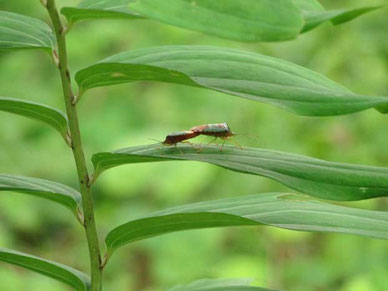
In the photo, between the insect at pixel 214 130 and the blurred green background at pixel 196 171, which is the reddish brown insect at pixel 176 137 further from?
the blurred green background at pixel 196 171

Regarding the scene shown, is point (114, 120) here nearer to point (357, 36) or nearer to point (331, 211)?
point (357, 36)

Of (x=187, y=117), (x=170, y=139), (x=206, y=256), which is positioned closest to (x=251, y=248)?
(x=206, y=256)

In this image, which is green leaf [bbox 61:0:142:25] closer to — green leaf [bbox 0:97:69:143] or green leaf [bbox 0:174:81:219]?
green leaf [bbox 0:97:69:143]

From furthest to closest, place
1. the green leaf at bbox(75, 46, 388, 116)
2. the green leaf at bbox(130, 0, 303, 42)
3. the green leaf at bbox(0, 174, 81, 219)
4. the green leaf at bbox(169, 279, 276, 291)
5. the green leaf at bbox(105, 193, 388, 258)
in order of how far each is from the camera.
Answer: the green leaf at bbox(169, 279, 276, 291) → the green leaf at bbox(0, 174, 81, 219) → the green leaf at bbox(105, 193, 388, 258) → the green leaf at bbox(75, 46, 388, 116) → the green leaf at bbox(130, 0, 303, 42)

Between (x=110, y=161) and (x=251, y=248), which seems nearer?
(x=110, y=161)

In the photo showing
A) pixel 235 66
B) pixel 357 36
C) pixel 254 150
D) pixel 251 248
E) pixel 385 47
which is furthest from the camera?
pixel 251 248

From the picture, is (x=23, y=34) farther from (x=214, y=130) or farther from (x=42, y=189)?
(x=214, y=130)

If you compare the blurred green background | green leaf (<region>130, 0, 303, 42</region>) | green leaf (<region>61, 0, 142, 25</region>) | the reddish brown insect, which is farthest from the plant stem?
the blurred green background

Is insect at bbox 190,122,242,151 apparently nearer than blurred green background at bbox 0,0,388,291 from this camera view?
Yes
